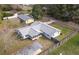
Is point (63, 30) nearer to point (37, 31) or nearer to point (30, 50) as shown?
point (37, 31)

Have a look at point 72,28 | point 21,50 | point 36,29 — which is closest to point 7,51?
point 21,50

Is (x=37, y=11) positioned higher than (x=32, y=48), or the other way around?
(x=37, y=11)

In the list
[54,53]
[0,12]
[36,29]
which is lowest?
[54,53]

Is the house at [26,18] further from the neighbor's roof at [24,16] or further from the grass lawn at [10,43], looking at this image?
the grass lawn at [10,43]

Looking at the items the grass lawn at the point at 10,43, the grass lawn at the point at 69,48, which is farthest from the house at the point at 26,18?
the grass lawn at the point at 69,48

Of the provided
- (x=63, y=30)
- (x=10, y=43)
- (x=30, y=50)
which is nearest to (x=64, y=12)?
(x=63, y=30)

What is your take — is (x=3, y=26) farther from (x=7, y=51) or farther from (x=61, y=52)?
(x=61, y=52)

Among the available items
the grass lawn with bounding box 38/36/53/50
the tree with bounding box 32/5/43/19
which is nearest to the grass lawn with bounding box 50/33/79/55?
the grass lawn with bounding box 38/36/53/50
